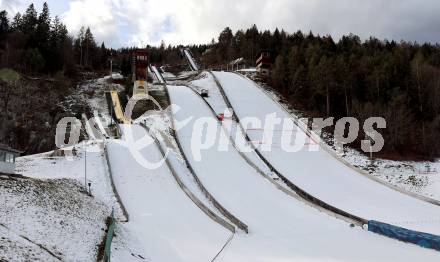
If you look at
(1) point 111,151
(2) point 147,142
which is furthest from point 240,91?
(1) point 111,151

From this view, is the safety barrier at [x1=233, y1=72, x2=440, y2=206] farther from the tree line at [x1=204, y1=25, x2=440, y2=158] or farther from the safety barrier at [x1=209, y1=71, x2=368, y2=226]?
the safety barrier at [x1=209, y1=71, x2=368, y2=226]

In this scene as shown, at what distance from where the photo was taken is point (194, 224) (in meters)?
20.4

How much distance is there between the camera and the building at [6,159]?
19675mm

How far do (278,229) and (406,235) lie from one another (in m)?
5.40

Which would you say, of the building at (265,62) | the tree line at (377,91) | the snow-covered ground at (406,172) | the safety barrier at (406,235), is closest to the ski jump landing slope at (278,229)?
the safety barrier at (406,235)

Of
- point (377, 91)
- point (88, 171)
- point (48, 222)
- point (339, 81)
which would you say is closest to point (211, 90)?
point (339, 81)

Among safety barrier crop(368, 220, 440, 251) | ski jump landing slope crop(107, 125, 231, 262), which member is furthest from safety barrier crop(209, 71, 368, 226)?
ski jump landing slope crop(107, 125, 231, 262)

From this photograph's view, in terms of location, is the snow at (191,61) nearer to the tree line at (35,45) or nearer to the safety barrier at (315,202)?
the tree line at (35,45)

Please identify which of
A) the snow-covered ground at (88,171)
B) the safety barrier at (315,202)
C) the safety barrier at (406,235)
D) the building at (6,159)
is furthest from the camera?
the safety barrier at (315,202)

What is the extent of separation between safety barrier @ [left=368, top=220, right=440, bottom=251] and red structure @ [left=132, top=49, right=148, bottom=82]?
43714 millimetres

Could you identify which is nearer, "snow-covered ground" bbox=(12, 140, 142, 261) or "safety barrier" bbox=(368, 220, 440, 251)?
"safety barrier" bbox=(368, 220, 440, 251)

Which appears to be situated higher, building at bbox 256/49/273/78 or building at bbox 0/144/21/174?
building at bbox 256/49/273/78

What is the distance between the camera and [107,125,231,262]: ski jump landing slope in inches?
660

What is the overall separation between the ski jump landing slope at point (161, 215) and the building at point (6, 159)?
5867 mm
